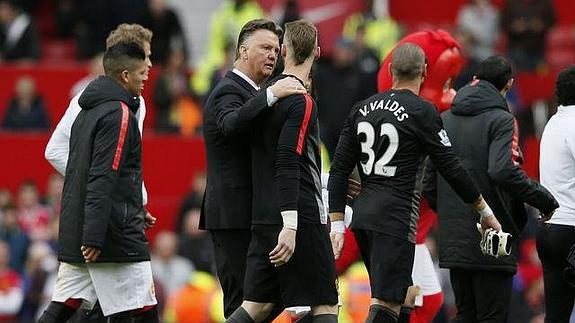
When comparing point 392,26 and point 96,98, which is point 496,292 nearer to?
point 96,98

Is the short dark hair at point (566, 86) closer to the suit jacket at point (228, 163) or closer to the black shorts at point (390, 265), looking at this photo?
the black shorts at point (390, 265)

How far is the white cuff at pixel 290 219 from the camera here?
8.39 metres

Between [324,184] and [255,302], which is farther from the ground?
[324,184]

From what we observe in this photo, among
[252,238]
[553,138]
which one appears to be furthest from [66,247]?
[553,138]

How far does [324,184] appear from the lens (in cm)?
1011

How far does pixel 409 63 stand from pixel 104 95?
1.88m

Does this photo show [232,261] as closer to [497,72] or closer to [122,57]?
[122,57]

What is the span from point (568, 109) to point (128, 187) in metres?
2.86

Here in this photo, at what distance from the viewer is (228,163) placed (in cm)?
897

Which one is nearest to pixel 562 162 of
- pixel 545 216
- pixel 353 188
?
pixel 545 216

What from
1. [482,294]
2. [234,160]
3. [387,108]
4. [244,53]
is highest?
[244,53]

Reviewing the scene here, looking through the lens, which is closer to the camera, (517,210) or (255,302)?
(255,302)

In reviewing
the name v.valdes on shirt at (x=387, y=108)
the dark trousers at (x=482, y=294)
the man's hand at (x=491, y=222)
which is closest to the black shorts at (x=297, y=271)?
the name v.valdes on shirt at (x=387, y=108)

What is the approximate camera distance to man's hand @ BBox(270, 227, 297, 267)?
27.5 ft
